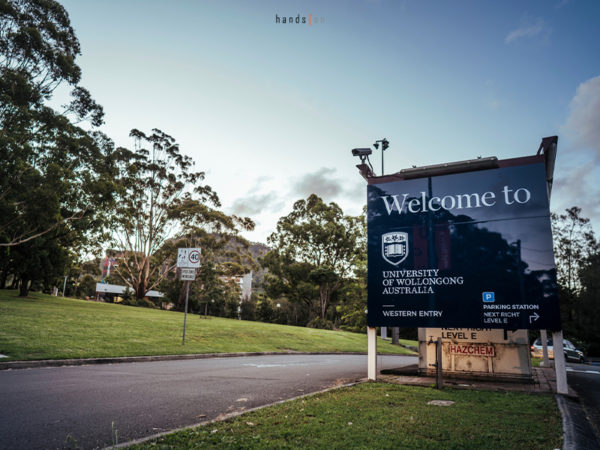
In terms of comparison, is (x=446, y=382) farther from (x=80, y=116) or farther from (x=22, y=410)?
(x=80, y=116)

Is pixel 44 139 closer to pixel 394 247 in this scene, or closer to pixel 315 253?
pixel 394 247

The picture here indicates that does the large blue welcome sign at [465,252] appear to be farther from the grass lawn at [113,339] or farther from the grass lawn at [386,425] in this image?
the grass lawn at [113,339]

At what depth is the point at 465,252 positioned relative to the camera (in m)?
8.35

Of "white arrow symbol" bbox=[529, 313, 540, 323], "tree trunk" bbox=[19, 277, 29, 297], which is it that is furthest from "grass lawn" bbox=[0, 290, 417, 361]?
"tree trunk" bbox=[19, 277, 29, 297]

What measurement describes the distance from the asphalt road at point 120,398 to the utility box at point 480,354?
2174 mm

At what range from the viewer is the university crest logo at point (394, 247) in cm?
889

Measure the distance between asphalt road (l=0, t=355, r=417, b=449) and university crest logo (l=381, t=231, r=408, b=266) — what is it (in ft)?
9.91

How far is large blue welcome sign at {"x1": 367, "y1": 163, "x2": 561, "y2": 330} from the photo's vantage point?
7754 mm

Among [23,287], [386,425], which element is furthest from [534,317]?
[23,287]

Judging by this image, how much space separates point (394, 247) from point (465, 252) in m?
1.50

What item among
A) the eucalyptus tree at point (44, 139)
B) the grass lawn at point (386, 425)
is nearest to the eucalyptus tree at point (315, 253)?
the eucalyptus tree at point (44, 139)

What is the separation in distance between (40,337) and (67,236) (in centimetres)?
2472

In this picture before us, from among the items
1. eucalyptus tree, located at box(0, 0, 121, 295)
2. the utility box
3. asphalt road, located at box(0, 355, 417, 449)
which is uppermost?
eucalyptus tree, located at box(0, 0, 121, 295)

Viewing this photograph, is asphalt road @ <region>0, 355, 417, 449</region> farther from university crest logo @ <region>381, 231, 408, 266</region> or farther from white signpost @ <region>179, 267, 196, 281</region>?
white signpost @ <region>179, 267, 196, 281</region>
